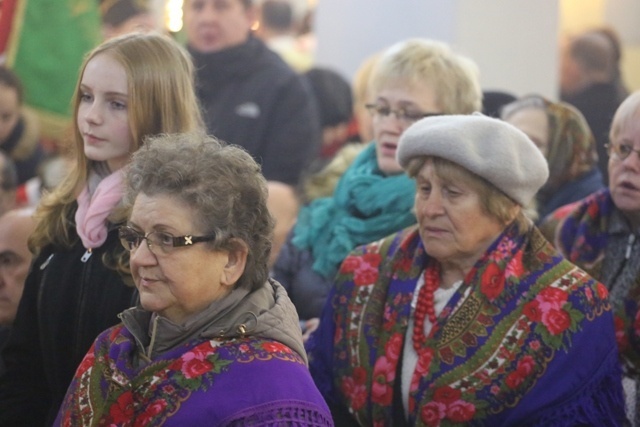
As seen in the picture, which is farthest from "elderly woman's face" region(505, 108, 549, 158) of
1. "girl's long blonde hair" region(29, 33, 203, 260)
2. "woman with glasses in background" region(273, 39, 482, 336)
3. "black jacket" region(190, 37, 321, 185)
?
"girl's long blonde hair" region(29, 33, 203, 260)

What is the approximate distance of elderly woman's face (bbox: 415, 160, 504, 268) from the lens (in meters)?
3.45

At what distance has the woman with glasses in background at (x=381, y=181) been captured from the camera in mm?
4113

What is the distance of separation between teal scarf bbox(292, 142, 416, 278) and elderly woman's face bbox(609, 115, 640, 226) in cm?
72

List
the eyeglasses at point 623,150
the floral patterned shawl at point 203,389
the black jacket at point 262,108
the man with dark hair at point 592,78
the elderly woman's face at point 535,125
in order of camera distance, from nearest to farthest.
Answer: the floral patterned shawl at point 203,389
the eyeglasses at point 623,150
the elderly woman's face at point 535,125
the black jacket at point 262,108
the man with dark hair at point 592,78

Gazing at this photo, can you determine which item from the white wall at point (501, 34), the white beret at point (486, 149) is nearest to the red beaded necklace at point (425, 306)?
the white beret at point (486, 149)

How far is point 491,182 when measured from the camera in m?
3.42

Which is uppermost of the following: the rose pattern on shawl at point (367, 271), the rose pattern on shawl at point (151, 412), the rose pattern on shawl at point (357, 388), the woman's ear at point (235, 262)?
the woman's ear at point (235, 262)

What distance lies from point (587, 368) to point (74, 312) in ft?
5.00

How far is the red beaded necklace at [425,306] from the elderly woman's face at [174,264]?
2.84 ft

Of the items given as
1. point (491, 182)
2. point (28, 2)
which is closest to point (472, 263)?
point (491, 182)

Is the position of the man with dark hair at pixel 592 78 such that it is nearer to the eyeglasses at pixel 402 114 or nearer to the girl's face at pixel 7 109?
the eyeglasses at pixel 402 114

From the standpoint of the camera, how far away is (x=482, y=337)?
11.1 ft

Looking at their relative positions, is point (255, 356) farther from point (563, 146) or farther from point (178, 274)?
point (563, 146)

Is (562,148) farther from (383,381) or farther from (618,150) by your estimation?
(383,381)
